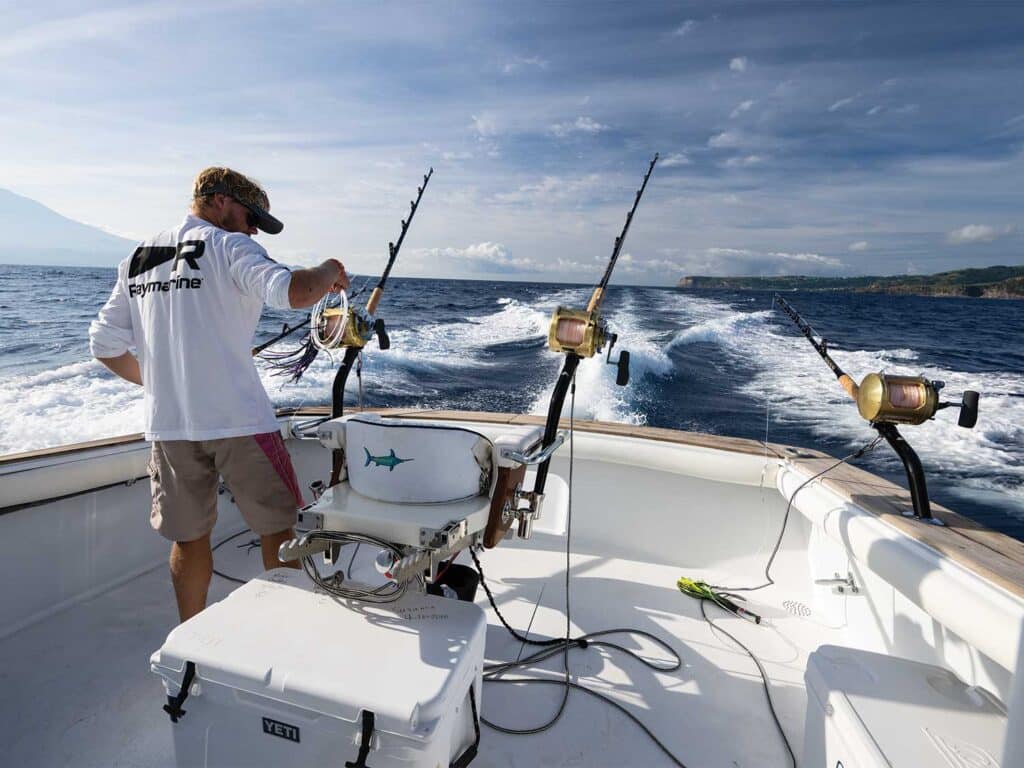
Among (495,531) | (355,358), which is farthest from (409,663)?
(355,358)

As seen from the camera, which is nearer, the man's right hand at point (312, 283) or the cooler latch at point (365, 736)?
the cooler latch at point (365, 736)

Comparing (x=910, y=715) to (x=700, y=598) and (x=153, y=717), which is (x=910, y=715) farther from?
(x=153, y=717)

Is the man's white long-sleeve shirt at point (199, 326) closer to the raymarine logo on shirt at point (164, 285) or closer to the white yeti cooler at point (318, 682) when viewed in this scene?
the raymarine logo on shirt at point (164, 285)

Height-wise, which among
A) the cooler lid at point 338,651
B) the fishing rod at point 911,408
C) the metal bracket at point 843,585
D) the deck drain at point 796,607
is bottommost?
the deck drain at point 796,607

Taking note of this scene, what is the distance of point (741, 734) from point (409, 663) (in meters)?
0.91

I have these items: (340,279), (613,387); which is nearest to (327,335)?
(340,279)

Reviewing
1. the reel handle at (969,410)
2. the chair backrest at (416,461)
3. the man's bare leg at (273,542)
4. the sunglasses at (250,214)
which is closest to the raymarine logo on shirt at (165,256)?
the sunglasses at (250,214)

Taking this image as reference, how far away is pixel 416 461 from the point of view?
1095 mm

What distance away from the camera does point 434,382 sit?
748 centimetres

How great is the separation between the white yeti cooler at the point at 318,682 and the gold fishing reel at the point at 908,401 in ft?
3.67

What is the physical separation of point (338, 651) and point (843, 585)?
4.89ft

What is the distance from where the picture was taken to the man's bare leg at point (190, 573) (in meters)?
1.37

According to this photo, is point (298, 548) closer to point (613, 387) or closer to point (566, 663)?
point (566, 663)

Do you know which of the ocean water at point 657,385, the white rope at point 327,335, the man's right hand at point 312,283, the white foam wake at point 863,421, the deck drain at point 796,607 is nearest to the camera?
the man's right hand at point 312,283
